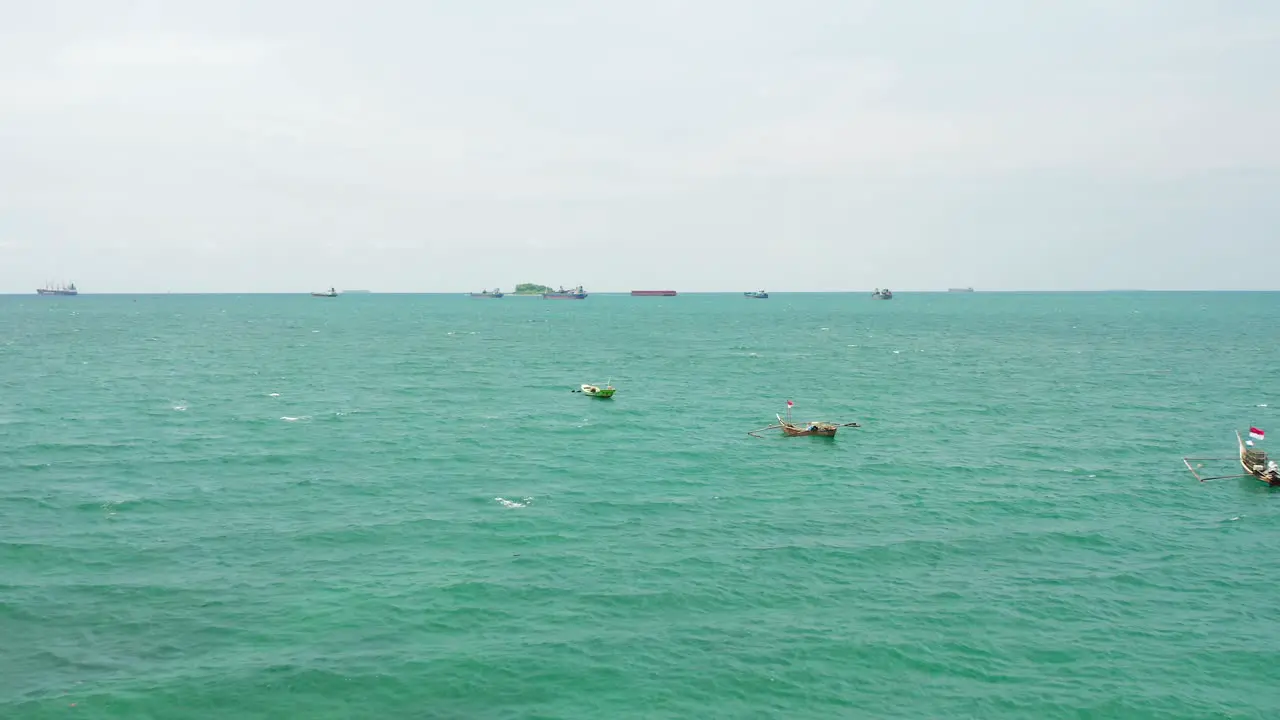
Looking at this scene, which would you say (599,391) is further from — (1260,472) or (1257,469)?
(1260,472)

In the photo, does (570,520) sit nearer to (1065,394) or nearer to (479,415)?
(479,415)

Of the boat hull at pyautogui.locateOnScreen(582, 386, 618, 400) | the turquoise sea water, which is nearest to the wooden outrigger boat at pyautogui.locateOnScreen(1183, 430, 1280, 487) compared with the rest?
the turquoise sea water

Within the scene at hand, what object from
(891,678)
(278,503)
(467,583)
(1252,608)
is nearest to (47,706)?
(467,583)

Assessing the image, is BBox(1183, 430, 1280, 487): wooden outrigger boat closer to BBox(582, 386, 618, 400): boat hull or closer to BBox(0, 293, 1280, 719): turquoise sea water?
BBox(0, 293, 1280, 719): turquoise sea water

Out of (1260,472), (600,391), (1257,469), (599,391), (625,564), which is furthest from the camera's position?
(599,391)

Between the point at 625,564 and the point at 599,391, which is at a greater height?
the point at 599,391

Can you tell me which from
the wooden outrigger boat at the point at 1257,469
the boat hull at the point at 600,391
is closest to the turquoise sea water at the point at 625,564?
the wooden outrigger boat at the point at 1257,469

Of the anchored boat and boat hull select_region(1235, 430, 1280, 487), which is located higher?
the anchored boat

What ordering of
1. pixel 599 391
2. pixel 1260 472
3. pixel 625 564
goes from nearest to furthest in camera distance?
pixel 625 564
pixel 1260 472
pixel 599 391

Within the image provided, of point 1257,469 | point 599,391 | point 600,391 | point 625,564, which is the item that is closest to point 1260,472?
point 1257,469
